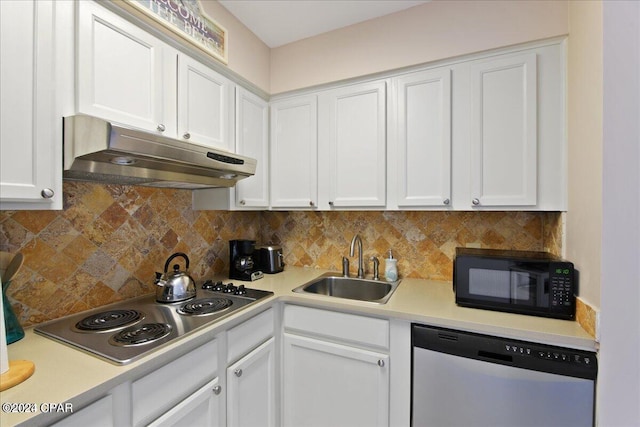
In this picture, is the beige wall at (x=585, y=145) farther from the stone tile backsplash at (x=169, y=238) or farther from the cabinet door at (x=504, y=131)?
the stone tile backsplash at (x=169, y=238)

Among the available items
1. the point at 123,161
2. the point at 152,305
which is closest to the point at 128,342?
the point at 152,305

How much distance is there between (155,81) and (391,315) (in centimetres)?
155

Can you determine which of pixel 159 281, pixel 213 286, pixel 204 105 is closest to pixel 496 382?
pixel 213 286

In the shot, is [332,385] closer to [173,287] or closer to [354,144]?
[173,287]

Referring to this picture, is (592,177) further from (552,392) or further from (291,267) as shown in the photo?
(291,267)

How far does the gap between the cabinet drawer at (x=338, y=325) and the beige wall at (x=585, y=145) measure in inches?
33.4

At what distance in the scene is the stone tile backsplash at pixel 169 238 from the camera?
3.82 ft

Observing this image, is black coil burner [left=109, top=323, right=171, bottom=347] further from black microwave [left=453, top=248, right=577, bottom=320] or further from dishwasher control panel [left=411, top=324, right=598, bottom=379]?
black microwave [left=453, top=248, right=577, bottom=320]

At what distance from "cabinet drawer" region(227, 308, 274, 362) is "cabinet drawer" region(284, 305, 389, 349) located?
0.40 ft

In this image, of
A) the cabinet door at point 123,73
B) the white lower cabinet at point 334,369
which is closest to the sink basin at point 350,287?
Answer: the white lower cabinet at point 334,369

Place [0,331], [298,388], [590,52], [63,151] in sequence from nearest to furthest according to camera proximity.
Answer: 1. [0,331]
2. [63,151]
3. [590,52]
4. [298,388]

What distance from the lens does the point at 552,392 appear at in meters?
1.07

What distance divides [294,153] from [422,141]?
857 mm

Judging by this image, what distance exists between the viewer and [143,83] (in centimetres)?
123
